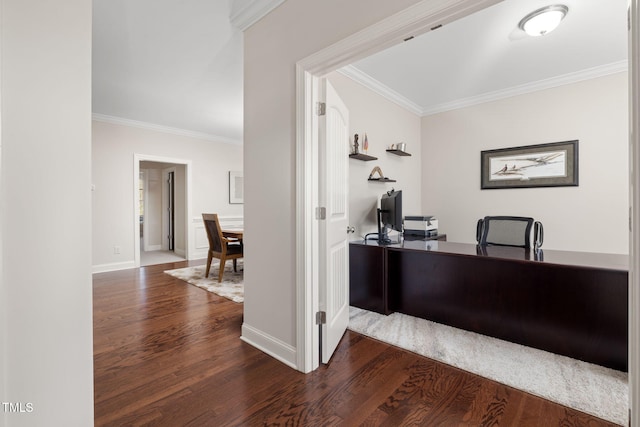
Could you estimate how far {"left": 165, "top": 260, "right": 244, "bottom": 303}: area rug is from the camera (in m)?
Answer: 3.53

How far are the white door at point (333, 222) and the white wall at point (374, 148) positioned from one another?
3.03 ft

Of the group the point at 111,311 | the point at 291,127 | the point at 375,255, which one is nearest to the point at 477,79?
the point at 375,255

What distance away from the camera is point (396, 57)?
2.97 meters

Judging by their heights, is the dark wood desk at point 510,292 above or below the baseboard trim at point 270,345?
above

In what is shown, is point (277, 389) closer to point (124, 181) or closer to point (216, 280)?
point (216, 280)

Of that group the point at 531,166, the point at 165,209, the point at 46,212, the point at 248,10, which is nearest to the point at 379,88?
the point at 248,10

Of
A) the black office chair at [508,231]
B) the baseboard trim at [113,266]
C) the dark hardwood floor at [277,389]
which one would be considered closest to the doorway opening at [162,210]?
the baseboard trim at [113,266]

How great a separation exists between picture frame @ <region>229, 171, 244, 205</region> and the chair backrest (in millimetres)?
2252

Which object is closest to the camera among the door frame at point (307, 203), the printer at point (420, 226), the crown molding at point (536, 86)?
the door frame at point (307, 203)

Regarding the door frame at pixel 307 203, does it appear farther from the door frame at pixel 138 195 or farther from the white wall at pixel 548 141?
the door frame at pixel 138 195

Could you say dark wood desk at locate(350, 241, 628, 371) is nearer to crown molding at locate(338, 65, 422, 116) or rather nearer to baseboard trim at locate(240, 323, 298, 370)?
baseboard trim at locate(240, 323, 298, 370)

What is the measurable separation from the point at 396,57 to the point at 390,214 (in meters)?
1.62

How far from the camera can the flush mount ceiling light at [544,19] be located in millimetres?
2203

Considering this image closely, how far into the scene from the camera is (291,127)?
1.91 meters
